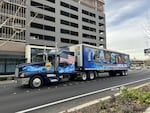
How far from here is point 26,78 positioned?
14086mm

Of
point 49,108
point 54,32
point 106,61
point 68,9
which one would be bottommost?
point 49,108

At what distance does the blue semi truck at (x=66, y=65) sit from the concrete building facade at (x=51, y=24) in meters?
15.1

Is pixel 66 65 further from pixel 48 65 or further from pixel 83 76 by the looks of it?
pixel 83 76

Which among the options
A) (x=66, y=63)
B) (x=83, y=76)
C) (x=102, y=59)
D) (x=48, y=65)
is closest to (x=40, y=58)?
(x=48, y=65)

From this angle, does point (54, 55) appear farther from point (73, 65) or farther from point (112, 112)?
point (112, 112)

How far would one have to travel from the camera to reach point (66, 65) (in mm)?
17141

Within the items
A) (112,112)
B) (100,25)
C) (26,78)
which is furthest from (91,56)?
(100,25)

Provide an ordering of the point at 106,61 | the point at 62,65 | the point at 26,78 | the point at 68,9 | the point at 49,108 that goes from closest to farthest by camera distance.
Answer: the point at 49,108 → the point at 26,78 → the point at 62,65 → the point at 106,61 → the point at 68,9

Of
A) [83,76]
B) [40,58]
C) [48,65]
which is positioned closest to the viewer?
[48,65]

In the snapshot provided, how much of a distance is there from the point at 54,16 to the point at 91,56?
100ft

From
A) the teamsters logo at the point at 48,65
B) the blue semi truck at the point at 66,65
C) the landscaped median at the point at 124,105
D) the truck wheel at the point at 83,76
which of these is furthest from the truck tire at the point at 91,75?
the landscaped median at the point at 124,105

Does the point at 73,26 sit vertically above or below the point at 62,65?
above

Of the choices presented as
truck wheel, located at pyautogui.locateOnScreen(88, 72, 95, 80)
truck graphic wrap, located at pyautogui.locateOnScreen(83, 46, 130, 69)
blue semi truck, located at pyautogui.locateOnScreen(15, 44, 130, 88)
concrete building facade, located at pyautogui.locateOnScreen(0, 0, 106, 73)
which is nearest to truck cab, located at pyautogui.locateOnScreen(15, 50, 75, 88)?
blue semi truck, located at pyautogui.locateOnScreen(15, 44, 130, 88)

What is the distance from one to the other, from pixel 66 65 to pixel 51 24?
31625mm
